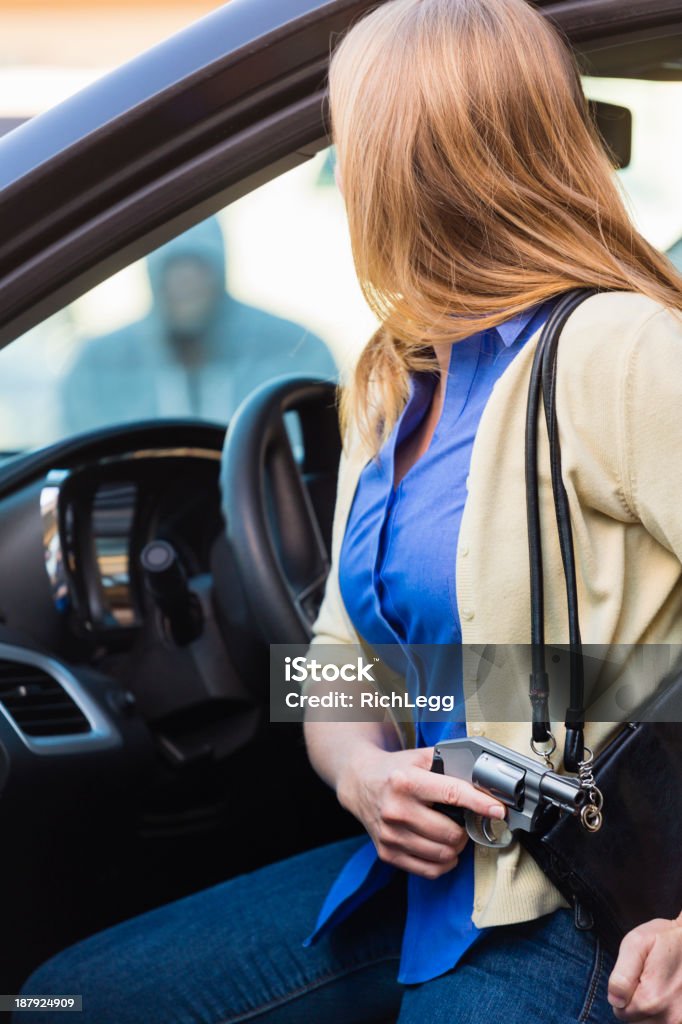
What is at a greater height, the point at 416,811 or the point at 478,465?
the point at 478,465

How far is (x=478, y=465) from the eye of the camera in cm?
106

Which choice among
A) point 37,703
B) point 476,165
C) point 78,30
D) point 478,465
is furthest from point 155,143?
point 78,30

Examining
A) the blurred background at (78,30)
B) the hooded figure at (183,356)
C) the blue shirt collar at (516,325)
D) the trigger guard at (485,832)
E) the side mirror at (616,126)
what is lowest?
the trigger guard at (485,832)

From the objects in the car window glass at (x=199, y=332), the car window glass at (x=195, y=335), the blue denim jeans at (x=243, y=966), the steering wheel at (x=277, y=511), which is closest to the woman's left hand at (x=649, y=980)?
the blue denim jeans at (x=243, y=966)

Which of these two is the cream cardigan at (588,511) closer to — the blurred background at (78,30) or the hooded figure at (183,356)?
the hooded figure at (183,356)

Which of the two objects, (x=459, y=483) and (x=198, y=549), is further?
(x=198, y=549)

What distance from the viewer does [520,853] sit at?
1024 millimetres

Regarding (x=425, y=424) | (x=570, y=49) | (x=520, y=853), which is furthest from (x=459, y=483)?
(x=570, y=49)

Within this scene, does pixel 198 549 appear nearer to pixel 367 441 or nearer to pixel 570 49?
pixel 367 441

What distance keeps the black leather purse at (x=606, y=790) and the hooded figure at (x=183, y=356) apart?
1816mm

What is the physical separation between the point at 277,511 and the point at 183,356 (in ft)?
6.02

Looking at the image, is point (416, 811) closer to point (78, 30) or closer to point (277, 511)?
point (277, 511)

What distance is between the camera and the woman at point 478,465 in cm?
99

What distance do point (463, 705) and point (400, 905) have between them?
1.10 feet
